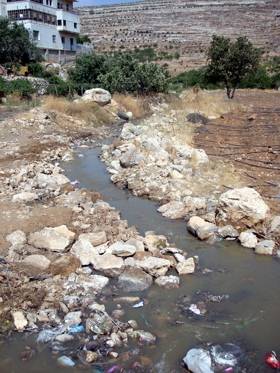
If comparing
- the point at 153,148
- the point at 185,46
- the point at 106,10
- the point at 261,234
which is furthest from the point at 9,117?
the point at 106,10

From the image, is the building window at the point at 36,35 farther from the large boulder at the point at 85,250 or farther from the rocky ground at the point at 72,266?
the large boulder at the point at 85,250

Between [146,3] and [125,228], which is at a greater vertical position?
[146,3]

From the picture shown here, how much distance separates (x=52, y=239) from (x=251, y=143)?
9524 mm

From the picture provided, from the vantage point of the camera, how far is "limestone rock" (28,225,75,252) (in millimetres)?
7090

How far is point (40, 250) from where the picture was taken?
706cm

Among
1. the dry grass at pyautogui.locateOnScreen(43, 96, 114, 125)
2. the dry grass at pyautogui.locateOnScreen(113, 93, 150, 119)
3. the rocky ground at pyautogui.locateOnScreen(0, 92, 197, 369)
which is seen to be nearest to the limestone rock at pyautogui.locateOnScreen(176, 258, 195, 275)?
the rocky ground at pyautogui.locateOnScreen(0, 92, 197, 369)

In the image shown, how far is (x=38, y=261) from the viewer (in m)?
6.57

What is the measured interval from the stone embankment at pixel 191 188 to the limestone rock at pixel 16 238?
9.70 ft

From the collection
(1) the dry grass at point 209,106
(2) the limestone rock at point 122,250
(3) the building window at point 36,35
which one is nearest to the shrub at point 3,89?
(1) the dry grass at point 209,106

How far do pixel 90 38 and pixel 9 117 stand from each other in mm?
48397

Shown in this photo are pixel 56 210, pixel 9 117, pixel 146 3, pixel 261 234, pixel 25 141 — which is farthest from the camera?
pixel 146 3

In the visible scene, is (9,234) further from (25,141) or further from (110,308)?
(25,141)

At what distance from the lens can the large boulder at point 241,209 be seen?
8.03 m

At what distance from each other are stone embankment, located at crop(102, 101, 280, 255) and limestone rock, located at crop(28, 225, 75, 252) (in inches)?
91.0
